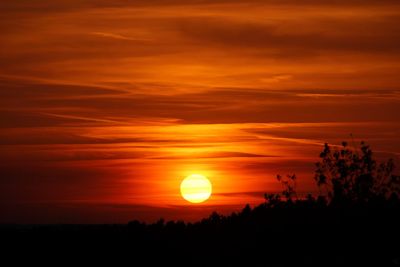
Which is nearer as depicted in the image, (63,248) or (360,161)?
(63,248)

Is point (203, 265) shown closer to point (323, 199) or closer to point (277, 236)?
point (277, 236)

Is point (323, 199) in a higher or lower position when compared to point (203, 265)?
higher

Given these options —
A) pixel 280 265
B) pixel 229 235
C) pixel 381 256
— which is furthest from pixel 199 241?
pixel 381 256

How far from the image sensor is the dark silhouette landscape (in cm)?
2214

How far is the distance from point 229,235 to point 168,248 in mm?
1744

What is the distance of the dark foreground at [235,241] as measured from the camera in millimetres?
22109

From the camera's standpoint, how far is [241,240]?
2328 cm

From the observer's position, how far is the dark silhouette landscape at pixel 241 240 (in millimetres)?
22141

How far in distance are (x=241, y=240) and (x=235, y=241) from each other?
0.53 ft

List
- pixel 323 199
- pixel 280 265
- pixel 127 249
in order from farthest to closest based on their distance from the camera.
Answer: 1. pixel 323 199
2. pixel 127 249
3. pixel 280 265

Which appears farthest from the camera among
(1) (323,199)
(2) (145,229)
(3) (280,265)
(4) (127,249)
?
(1) (323,199)

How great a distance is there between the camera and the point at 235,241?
23.3 metres

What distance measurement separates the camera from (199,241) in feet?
77.4

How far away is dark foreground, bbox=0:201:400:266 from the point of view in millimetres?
22109
